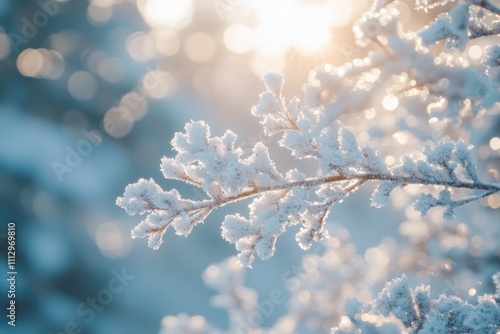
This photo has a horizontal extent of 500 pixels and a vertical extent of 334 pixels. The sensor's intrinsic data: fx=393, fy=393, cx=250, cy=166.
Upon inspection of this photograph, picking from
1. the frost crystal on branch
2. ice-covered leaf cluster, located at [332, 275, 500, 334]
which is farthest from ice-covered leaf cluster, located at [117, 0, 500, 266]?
ice-covered leaf cluster, located at [332, 275, 500, 334]

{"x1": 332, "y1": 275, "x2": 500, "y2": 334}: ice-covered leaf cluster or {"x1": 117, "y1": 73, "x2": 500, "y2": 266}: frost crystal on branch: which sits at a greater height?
{"x1": 117, "y1": 73, "x2": 500, "y2": 266}: frost crystal on branch

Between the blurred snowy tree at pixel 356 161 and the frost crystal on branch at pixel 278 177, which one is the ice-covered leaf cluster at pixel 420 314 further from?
Answer: the frost crystal on branch at pixel 278 177

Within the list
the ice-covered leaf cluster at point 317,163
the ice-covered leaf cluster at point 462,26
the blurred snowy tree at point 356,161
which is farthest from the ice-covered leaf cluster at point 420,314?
the ice-covered leaf cluster at point 462,26

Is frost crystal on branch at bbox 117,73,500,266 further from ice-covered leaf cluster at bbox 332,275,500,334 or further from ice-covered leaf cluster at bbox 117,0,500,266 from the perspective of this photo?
ice-covered leaf cluster at bbox 332,275,500,334

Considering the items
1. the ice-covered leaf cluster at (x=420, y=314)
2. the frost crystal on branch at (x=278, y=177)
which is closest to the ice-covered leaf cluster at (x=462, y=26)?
the frost crystal on branch at (x=278, y=177)

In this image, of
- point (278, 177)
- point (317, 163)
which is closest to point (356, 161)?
point (317, 163)

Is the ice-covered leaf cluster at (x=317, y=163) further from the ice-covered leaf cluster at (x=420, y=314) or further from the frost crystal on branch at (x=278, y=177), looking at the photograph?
the ice-covered leaf cluster at (x=420, y=314)

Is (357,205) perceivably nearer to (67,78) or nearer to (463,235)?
(463,235)

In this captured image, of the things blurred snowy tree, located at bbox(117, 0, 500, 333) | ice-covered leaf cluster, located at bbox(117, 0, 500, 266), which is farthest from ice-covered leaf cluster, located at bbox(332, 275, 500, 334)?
ice-covered leaf cluster, located at bbox(117, 0, 500, 266)

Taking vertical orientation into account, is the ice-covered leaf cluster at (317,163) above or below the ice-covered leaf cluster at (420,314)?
above

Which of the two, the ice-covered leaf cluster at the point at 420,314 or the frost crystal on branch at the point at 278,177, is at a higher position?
the frost crystal on branch at the point at 278,177
